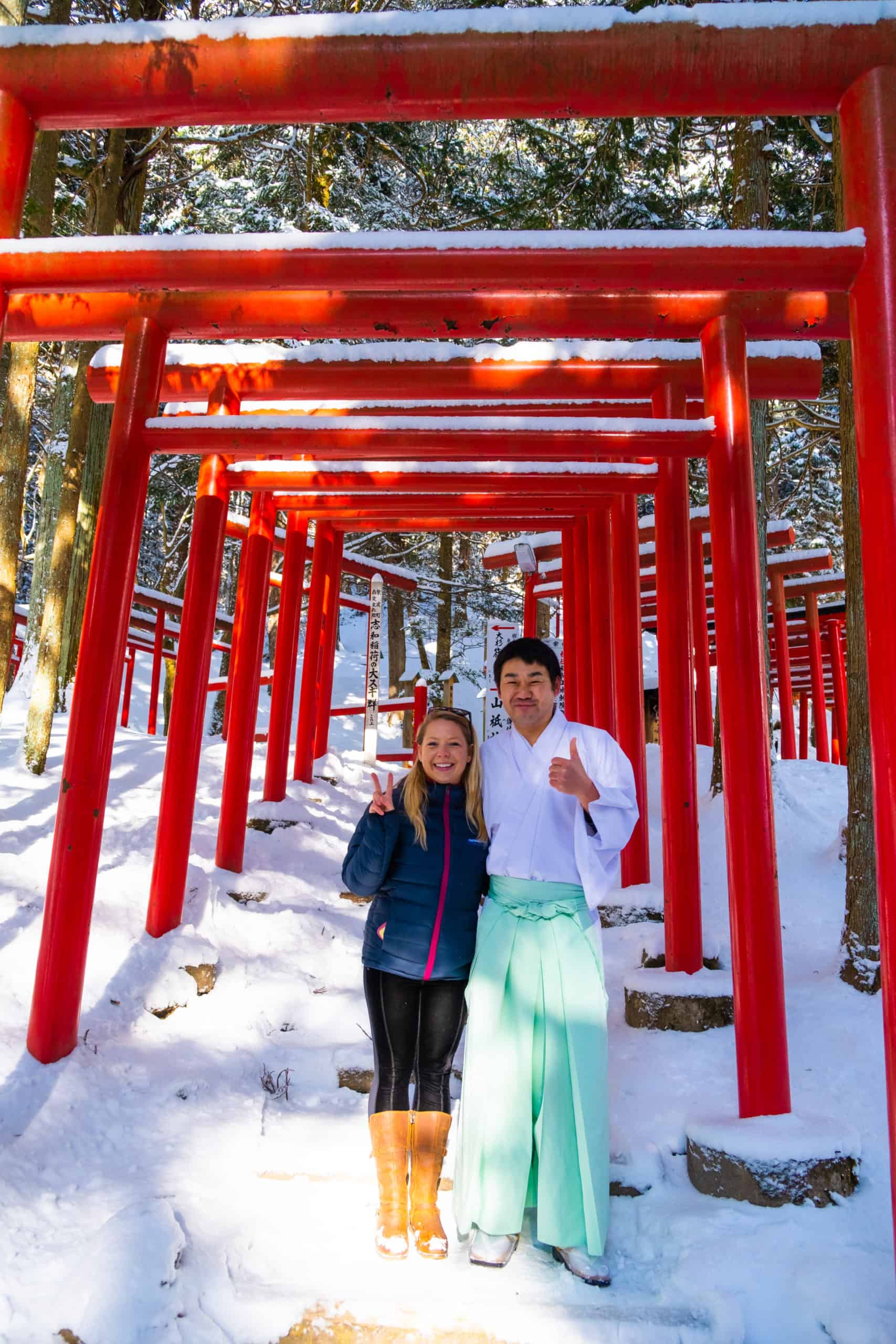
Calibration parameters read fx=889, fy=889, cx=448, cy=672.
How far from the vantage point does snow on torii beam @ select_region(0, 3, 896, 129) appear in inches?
115

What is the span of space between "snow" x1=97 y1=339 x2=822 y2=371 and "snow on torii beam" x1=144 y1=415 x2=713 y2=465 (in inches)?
12.7

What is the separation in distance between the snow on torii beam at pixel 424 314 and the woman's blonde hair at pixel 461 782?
1555 millimetres

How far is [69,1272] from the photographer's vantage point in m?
2.55

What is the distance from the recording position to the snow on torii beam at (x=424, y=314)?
360 cm

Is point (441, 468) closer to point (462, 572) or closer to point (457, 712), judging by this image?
point (457, 712)

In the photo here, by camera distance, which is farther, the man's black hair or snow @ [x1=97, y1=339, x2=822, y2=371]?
snow @ [x1=97, y1=339, x2=822, y2=371]

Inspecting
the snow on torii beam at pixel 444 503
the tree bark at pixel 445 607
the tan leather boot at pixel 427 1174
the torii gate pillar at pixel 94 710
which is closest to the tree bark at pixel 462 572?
the tree bark at pixel 445 607

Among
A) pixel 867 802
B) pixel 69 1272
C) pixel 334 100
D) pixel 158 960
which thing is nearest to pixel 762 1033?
pixel 867 802

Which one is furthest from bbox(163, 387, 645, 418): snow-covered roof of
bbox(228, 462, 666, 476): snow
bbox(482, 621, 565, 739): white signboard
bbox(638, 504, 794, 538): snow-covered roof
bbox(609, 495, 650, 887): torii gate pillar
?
bbox(482, 621, 565, 739): white signboard

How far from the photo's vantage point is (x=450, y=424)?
15.8 ft

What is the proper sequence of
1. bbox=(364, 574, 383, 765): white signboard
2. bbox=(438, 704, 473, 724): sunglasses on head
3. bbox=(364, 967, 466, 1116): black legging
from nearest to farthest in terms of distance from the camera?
bbox=(364, 967, 466, 1116): black legging → bbox=(438, 704, 473, 724): sunglasses on head → bbox=(364, 574, 383, 765): white signboard

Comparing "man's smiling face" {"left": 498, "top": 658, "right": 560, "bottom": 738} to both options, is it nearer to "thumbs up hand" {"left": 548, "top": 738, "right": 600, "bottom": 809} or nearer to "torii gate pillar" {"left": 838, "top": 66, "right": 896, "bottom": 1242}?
"thumbs up hand" {"left": 548, "top": 738, "right": 600, "bottom": 809}

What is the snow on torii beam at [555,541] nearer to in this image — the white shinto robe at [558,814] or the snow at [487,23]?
the snow at [487,23]

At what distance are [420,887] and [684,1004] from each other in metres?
2.00
